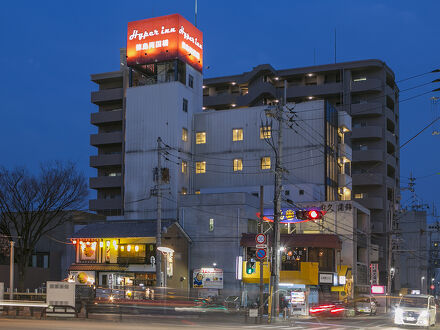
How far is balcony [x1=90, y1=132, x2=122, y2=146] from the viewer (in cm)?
8575

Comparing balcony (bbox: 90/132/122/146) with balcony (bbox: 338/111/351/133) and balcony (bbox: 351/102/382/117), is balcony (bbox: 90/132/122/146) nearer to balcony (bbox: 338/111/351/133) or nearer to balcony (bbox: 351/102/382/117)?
balcony (bbox: 338/111/351/133)

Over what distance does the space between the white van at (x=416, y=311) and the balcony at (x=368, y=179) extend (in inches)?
→ 2049

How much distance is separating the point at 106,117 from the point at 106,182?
31.3 ft

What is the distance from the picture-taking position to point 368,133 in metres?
85.1

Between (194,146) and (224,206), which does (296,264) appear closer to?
(224,206)

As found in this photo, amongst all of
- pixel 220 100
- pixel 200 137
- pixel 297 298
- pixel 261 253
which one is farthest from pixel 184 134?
pixel 261 253

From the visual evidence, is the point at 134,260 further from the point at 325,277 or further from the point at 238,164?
the point at 325,277

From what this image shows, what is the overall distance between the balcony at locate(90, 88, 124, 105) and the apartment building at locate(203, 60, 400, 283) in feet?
56.8

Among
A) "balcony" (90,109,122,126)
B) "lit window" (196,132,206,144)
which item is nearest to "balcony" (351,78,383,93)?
"lit window" (196,132,206,144)

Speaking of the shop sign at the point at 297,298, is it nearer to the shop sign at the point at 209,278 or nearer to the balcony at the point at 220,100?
the shop sign at the point at 209,278

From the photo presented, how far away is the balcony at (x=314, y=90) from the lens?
87812 mm

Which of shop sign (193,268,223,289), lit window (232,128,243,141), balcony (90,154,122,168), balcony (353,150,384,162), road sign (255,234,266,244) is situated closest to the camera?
road sign (255,234,266,244)

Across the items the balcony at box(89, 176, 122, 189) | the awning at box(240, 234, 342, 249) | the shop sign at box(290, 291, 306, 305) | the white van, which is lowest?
the shop sign at box(290, 291, 306, 305)

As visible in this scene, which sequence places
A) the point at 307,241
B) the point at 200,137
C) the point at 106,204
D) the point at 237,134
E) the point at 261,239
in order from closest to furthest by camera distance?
1. the point at 261,239
2. the point at 307,241
3. the point at 237,134
4. the point at 200,137
5. the point at 106,204
